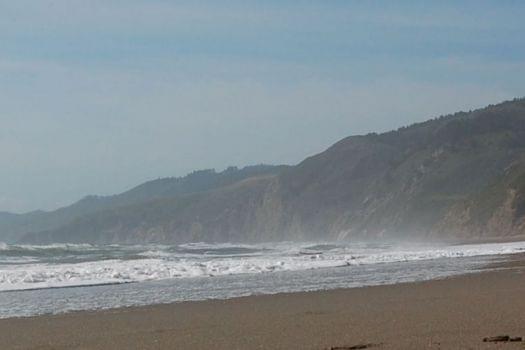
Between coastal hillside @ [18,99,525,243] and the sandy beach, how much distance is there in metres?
55.4

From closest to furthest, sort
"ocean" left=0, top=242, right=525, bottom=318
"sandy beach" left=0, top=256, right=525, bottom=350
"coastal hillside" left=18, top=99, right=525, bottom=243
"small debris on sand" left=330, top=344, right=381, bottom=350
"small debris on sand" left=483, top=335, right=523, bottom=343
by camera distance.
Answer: "small debris on sand" left=483, top=335, right=523, bottom=343, "small debris on sand" left=330, top=344, right=381, bottom=350, "sandy beach" left=0, top=256, right=525, bottom=350, "ocean" left=0, top=242, right=525, bottom=318, "coastal hillside" left=18, top=99, right=525, bottom=243

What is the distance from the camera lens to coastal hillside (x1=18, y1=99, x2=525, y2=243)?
78500 mm

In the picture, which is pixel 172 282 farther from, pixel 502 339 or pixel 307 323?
pixel 502 339

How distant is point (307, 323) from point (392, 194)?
93614mm

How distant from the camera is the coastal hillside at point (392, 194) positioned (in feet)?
258

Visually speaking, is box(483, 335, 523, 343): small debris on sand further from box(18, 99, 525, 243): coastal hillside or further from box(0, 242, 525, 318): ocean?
box(18, 99, 525, 243): coastal hillside

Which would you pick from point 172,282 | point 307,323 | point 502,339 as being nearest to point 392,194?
point 172,282

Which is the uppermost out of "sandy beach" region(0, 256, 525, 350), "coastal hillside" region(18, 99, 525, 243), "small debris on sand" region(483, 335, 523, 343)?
"coastal hillside" region(18, 99, 525, 243)

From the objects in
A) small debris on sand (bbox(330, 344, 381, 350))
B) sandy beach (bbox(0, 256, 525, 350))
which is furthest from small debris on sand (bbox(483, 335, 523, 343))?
small debris on sand (bbox(330, 344, 381, 350))

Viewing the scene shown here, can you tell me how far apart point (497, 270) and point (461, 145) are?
277ft

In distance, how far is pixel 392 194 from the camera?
104m

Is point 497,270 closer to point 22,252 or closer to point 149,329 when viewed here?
point 149,329

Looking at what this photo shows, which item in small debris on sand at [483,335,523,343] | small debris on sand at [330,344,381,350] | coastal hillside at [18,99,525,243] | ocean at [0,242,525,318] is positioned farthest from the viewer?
coastal hillside at [18,99,525,243]

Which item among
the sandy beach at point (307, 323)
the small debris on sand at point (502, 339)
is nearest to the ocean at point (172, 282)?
the sandy beach at point (307, 323)
